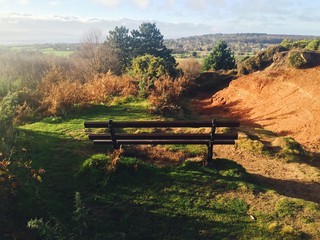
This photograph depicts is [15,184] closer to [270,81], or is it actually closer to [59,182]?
[59,182]

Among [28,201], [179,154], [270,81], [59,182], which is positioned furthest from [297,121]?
[28,201]

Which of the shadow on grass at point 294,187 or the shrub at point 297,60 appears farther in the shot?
the shrub at point 297,60

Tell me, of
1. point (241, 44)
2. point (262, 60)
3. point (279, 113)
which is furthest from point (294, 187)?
point (241, 44)

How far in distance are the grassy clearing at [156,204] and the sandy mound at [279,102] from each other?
6.75 meters

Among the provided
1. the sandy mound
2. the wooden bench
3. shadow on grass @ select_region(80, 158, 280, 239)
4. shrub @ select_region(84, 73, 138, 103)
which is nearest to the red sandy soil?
the sandy mound

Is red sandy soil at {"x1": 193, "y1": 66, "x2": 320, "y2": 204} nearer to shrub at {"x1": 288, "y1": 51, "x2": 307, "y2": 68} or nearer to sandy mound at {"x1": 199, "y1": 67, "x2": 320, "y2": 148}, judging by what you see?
sandy mound at {"x1": 199, "y1": 67, "x2": 320, "y2": 148}

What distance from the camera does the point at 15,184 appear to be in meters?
6.19

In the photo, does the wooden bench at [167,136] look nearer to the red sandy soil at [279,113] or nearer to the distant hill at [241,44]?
the red sandy soil at [279,113]

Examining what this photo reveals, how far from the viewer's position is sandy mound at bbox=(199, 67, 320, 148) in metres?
14.1

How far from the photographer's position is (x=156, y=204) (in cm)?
667

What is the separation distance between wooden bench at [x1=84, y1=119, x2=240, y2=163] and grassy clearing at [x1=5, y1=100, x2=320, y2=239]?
21.8 inches

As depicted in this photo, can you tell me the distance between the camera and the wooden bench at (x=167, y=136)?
7621mm

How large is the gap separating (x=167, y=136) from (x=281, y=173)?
3766 millimetres

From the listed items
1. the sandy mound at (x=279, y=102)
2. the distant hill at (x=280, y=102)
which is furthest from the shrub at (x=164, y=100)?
the distant hill at (x=280, y=102)
